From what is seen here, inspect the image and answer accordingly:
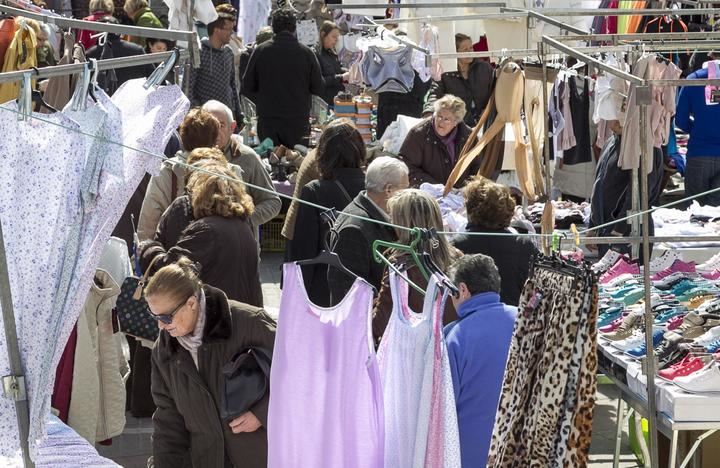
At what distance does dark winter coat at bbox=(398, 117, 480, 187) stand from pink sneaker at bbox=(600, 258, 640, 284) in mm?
1727

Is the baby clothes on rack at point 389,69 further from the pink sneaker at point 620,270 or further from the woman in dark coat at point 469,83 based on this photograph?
the pink sneaker at point 620,270

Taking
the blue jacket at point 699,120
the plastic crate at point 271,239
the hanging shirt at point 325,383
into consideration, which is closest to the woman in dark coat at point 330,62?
the plastic crate at point 271,239

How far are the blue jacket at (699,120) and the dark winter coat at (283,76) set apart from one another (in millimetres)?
3212

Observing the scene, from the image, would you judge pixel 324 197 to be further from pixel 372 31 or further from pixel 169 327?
pixel 372 31

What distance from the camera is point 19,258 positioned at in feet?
11.7

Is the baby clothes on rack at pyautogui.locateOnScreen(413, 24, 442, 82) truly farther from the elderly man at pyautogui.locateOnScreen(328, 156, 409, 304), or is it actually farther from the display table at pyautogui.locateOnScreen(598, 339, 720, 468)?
the display table at pyautogui.locateOnScreen(598, 339, 720, 468)

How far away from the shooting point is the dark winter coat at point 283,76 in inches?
410

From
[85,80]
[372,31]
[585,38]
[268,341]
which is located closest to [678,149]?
[372,31]

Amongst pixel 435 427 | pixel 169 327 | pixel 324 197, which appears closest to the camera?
pixel 435 427

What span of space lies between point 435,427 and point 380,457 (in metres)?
0.29

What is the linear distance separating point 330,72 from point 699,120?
470 centimetres

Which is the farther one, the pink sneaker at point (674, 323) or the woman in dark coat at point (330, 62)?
the woman in dark coat at point (330, 62)

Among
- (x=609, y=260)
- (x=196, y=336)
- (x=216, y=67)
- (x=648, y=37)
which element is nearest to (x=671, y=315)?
(x=609, y=260)

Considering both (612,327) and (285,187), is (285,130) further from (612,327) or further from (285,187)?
(612,327)
